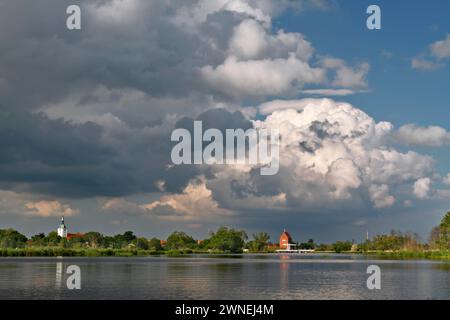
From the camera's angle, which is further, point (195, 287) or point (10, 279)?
point (10, 279)

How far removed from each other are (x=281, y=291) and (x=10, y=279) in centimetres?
3344

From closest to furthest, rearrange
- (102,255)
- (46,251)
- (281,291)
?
(281,291)
(46,251)
(102,255)
